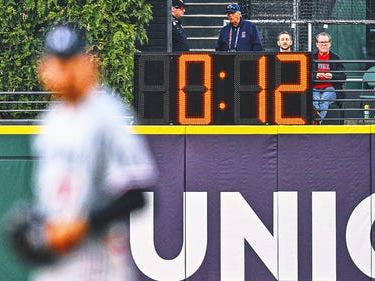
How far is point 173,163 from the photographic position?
14070mm

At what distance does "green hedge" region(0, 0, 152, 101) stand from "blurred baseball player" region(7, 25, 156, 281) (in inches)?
373

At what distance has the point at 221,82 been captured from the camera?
1316 centimetres

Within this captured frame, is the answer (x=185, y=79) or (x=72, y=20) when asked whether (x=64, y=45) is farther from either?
(x=72, y=20)

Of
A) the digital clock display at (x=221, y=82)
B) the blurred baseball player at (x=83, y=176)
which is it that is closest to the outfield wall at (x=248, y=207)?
the digital clock display at (x=221, y=82)

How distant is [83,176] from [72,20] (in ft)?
33.7

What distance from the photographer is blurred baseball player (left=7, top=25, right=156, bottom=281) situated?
7.96 metres

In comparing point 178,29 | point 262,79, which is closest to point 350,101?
point 262,79

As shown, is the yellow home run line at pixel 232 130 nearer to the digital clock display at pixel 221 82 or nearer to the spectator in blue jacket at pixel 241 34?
the digital clock display at pixel 221 82

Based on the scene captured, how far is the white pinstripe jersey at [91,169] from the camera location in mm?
7984

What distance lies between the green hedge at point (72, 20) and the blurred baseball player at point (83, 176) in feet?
31.1

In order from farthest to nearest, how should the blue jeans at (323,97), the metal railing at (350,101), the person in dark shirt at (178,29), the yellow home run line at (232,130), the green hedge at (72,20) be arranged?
the green hedge at (72,20) → the person in dark shirt at (178,29) → the blue jeans at (323,97) → the yellow home run line at (232,130) → the metal railing at (350,101)

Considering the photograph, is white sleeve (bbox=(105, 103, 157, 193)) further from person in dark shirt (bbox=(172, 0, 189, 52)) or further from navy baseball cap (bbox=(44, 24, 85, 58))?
person in dark shirt (bbox=(172, 0, 189, 52))

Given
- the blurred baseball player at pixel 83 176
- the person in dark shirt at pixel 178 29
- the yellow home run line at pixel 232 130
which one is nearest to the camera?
the blurred baseball player at pixel 83 176

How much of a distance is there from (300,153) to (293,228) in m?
0.75
